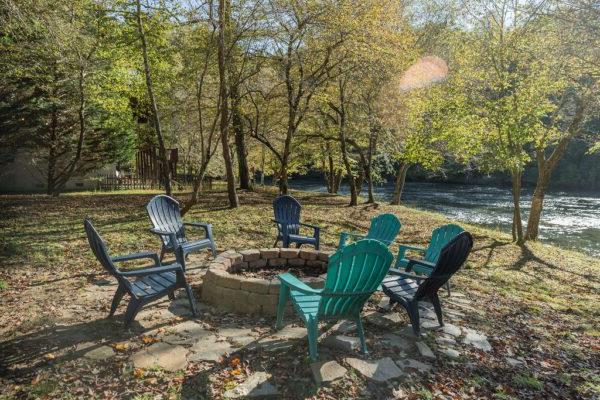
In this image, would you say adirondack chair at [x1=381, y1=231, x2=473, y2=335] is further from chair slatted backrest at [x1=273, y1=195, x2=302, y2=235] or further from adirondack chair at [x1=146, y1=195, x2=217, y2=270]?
chair slatted backrest at [x1=273, y1=195, x2=302, y2=235]

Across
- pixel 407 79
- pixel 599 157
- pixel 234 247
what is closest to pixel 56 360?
pixel 234 247

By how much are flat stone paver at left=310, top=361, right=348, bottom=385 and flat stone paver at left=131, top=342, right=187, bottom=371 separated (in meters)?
0.99

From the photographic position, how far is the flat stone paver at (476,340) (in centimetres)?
368

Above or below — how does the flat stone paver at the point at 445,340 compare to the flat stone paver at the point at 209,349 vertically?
below

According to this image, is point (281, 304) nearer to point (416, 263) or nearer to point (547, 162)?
point (416, 263)

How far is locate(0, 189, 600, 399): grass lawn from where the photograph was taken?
2.75 meters

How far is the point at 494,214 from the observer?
21.0 meters

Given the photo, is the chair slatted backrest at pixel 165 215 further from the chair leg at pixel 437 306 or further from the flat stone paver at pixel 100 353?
the chair leg at pixel 437 306

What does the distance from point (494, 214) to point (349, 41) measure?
47.7 ft

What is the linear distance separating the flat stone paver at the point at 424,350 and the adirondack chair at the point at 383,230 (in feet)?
7.17

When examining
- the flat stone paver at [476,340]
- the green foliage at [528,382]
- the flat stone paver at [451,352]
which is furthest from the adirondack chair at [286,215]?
the green foliage at [528,382]

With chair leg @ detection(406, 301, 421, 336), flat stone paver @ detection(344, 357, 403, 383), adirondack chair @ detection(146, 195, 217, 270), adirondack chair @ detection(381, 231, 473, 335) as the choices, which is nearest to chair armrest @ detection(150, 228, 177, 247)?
adirondack chair @ detection(146, 195, 217, 270)

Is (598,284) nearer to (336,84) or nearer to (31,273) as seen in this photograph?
(31,273)

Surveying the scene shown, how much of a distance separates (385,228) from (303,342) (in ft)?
9.38
